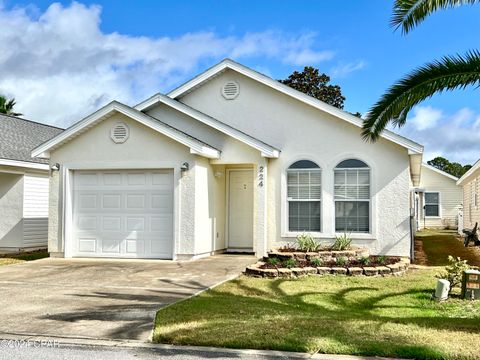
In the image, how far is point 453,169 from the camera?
213 ft

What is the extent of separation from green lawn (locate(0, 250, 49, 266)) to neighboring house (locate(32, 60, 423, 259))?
4.42 ft

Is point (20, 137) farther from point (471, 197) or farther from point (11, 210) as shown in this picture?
point (471, 197)

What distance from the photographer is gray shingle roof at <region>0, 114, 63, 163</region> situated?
58.3 ft

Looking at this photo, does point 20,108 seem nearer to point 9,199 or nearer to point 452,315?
point 9,199

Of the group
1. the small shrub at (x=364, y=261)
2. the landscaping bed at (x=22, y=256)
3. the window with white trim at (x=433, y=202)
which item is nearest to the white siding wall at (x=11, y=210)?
the landscaping bed at (x=22, y=256)

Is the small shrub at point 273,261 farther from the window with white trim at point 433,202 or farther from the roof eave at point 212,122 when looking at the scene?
the window with white trim at point 433,202

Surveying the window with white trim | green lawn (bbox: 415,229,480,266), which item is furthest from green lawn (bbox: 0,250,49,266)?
the window with white trim

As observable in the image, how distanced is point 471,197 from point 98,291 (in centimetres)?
2052

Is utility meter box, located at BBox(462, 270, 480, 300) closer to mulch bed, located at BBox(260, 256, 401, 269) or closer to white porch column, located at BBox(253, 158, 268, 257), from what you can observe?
mulch bed, located at BBox(260, 256, 401, 269)

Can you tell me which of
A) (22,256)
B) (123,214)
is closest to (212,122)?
(123,214)

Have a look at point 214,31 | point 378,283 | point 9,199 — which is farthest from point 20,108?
point 378,283

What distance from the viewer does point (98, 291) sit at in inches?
386

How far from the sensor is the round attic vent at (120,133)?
576 inches

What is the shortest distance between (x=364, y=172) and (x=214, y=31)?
602 centimetres
